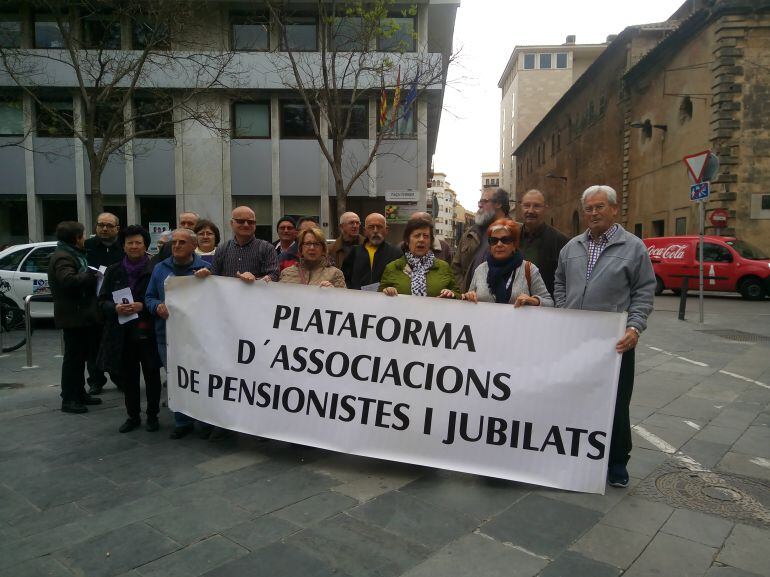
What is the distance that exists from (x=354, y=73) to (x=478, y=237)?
1703 cm

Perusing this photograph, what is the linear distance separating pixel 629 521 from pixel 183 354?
135 inches

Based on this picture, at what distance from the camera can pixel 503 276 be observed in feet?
13.2

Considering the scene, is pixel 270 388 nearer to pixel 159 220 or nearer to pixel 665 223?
pixel 159 220

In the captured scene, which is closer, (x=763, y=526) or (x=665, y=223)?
(x=763, y=526)

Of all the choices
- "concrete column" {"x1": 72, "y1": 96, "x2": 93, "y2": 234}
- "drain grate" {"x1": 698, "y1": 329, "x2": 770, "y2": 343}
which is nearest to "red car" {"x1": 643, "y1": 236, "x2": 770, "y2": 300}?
"drain grate" {"x1": 698, "y1": 329, "x2": 770, "y2": 343}

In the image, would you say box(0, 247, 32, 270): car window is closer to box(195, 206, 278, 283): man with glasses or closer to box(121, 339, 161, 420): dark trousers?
box(121, 339, 161, 420): dark trousers

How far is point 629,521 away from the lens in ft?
10.8

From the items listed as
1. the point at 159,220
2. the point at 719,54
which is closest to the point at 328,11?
the point at 159,220

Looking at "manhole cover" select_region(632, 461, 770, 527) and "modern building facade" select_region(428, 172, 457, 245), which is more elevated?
"modern building facade" select_region(428, 172, 457, 245)

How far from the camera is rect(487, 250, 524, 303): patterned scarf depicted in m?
3.99

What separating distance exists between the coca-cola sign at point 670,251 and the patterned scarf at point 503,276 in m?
17.8

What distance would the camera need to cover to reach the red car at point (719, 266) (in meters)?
17.8

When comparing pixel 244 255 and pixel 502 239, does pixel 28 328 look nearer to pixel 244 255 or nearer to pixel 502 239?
pixel 244 255

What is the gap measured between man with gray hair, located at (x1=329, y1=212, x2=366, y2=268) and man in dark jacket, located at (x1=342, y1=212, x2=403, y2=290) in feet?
1.40
